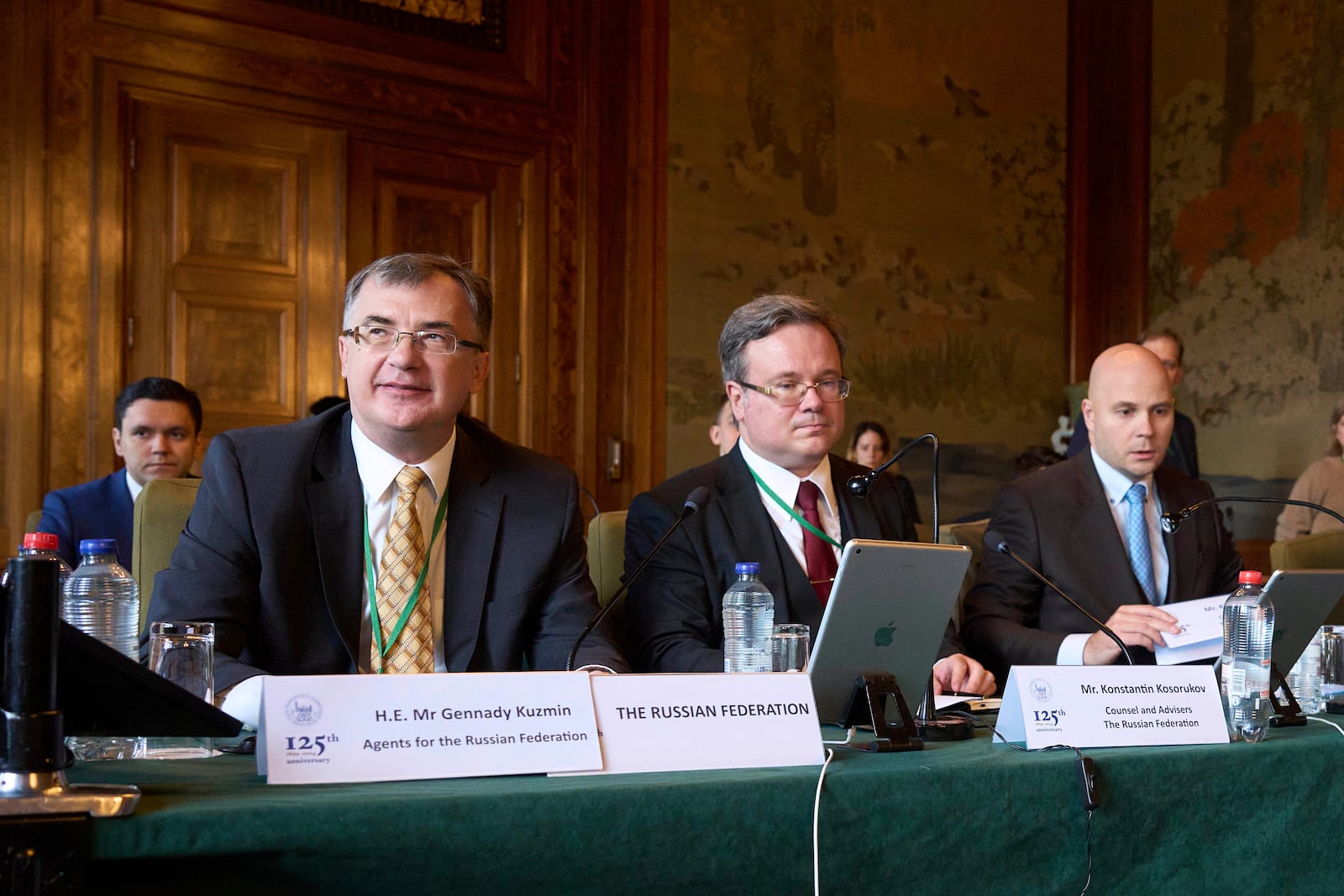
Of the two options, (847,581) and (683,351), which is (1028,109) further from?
(847,581)

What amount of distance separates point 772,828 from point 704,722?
16 cm

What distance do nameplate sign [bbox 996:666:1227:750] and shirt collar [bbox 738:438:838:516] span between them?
954mm

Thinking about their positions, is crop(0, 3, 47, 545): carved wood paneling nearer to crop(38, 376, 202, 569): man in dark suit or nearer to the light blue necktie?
crop(38, 376, 202, 569): man in dark suit

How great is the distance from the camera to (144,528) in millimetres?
2631

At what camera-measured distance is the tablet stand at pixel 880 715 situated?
1.73 metres

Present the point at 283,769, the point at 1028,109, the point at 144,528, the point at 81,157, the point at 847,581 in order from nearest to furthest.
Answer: the point at 283,769, the point at 847,581, the point at 144,528, the point at 81,157, the point at 1028,109

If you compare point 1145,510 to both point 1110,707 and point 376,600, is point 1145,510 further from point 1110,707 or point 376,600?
point 376,600

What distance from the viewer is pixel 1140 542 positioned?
10.2ft

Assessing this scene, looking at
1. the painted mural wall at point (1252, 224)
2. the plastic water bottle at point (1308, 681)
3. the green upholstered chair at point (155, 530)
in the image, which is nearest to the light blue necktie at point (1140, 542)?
the plastic water bottle at point (1308, 681)

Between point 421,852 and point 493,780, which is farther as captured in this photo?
point 493,780

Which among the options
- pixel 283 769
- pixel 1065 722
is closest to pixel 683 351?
pixel 1065 722

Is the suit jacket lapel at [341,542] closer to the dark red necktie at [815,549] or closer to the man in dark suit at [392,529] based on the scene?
the man in dark suit at [392,529]

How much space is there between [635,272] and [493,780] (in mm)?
5109

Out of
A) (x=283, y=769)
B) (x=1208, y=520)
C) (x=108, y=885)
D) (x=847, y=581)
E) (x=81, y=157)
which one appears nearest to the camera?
(x=108, y=885)
